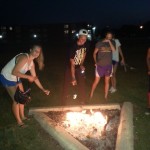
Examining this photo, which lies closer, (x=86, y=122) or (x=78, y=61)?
(x=86, y=122)

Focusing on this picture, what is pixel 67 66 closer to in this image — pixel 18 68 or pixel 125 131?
pixel 18 68

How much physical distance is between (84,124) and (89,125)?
12 cm

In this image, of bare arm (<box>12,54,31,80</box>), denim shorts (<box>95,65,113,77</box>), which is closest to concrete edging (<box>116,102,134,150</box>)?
denim shorts (<box>95,65,113,77</box>)

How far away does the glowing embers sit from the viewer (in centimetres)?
595

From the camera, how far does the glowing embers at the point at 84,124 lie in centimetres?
595

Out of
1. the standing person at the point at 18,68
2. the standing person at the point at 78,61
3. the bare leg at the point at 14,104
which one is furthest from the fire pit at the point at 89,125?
the standing person at the point at 18,68

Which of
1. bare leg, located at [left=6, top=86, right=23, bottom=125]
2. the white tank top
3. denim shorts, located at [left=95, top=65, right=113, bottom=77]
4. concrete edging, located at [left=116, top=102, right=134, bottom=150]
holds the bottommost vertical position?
concrete edging, located at [left=116, top=102, right=134, bottom=150]

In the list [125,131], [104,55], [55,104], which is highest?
[104,55]

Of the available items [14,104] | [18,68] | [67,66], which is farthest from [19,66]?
[67,66]

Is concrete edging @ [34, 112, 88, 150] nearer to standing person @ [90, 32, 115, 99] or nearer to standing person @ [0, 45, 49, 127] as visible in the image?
standing person @ [0, 45, 49, 127]

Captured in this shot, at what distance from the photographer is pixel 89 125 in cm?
630

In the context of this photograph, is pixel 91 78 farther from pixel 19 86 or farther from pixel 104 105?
pixel 19 86

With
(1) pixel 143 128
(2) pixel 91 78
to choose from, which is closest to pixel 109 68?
(1) pixel 143 128

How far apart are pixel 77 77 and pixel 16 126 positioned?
7.24ft
